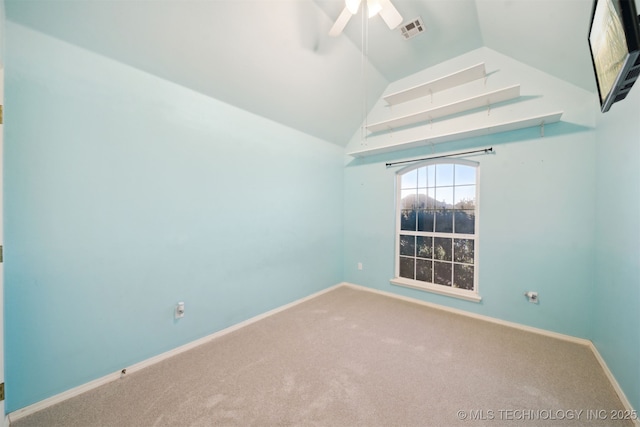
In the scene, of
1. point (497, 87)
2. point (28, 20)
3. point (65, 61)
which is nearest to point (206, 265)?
point (65, 61)

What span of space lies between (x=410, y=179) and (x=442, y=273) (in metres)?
1.46

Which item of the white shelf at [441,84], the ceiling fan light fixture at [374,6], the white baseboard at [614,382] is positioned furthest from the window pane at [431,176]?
the white baseboard at [614,382]

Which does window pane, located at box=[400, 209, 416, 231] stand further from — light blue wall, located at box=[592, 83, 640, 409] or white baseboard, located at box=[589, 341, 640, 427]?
white baseboard, located at box=[589, 341, 640, 427]

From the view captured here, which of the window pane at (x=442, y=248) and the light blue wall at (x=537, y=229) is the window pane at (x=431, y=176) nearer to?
the light blue wall at (x=537, y=229)

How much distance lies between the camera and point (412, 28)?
2.53 m

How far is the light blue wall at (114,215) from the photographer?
1.53 meters

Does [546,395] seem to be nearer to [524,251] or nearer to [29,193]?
[524,251]

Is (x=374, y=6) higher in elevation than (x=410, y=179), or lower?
higher

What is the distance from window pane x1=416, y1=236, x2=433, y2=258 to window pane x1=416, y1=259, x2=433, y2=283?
91 millimetres

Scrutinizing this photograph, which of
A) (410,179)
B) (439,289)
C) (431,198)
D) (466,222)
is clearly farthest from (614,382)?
(410,179)

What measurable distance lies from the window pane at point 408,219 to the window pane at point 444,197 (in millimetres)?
385

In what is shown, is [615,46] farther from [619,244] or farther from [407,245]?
[407,245]

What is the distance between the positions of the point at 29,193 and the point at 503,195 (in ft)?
14.2

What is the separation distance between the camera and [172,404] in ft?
5.26
